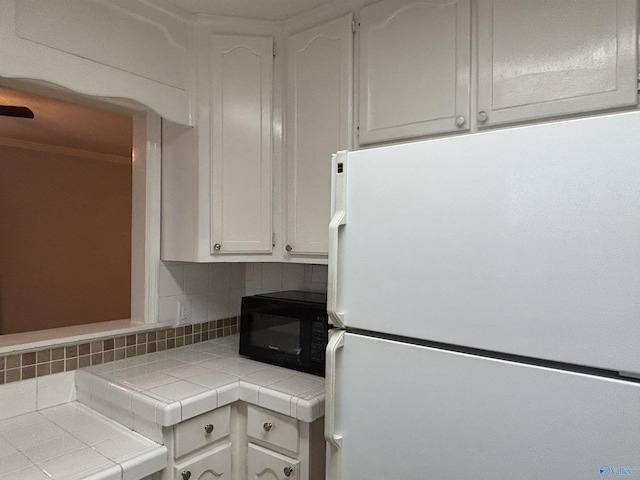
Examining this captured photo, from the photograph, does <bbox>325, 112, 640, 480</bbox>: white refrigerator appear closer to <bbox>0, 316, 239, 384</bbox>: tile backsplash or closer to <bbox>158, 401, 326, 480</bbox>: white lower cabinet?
<bbox>158, 401, 326, 480</bbox>: white lower cabinet

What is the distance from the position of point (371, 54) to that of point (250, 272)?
1.30 metres

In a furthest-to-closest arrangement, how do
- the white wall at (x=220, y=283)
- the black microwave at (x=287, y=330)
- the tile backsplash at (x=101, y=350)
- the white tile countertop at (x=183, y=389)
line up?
the white wall at (x=220, y=283) → the black microwave at (x=287, y=330) → the tile backsplash at (x=101, y=350) → the white tile countertop at (x=183, y=389)

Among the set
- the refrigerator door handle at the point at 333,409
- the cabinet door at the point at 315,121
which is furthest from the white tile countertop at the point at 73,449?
the cabinet door at the point at 315,121

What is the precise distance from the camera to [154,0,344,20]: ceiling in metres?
1.61

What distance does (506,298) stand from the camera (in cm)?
81

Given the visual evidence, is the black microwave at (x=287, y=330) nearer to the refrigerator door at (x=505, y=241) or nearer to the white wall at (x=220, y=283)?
the white wall at (x=220, y=283)

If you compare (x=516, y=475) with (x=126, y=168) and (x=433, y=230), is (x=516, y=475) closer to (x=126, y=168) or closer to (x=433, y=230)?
(x=433, y=230)

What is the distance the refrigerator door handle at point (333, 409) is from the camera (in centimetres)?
105

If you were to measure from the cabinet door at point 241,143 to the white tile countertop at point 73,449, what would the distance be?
745 millimetres

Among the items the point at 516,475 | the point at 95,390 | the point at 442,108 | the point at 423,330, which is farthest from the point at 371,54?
the point at 95,390

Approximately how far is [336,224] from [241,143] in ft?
2.87

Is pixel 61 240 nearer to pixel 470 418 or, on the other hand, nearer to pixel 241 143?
pixel 241 143

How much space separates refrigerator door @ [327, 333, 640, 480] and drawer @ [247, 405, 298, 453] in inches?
13.9

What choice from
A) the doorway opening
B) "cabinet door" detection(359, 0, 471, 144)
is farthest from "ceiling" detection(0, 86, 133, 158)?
"cabinet door" detection(359, 0, 471, 144)
